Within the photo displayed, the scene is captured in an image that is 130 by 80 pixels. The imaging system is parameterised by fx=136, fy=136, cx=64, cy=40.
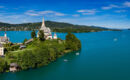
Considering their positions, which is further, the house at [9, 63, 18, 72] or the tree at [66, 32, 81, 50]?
the tree at [66, 32, 81, 50]

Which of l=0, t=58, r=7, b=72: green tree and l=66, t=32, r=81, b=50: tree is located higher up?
l=66, t=32, r=81, b=50: tree

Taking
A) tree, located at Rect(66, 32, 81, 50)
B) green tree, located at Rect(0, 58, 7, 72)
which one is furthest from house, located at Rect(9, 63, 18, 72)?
tree, located at Rect(66, 32, 81, 50)

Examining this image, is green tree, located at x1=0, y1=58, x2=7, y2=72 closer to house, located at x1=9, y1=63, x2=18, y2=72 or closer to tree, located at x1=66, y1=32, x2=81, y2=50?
house, located at x1=9, y1=63, x2=18, y2=72

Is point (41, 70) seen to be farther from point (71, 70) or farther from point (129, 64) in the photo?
point (129, 64)

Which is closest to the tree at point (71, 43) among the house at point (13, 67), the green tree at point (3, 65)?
the house at point (13, 67)

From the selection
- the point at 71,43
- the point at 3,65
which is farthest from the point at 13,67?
the point at 71,43

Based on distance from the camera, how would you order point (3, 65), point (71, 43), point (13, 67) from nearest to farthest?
point (3, 65), point (13, 67), point (71, 43)

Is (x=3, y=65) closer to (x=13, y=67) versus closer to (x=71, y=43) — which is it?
(x=13, y=67)

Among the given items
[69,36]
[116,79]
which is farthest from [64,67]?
[69,36]

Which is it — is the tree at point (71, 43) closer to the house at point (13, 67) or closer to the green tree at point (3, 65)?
the house at point (13, 67)

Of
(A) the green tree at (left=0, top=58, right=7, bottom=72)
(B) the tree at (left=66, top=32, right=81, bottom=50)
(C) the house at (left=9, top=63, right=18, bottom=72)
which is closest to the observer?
(A) the green tree at (left=0, top=58, right=7, bottom=72)

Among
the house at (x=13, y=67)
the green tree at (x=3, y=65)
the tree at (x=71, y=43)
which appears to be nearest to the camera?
the green tree at (x=3, y=65)
